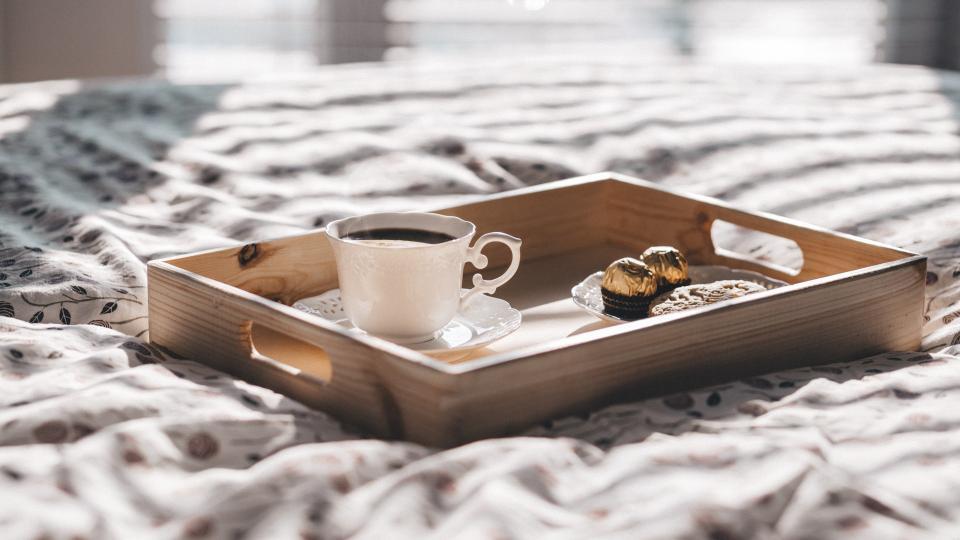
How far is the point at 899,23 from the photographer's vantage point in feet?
12.6

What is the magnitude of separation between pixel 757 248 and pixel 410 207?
1.23 feet

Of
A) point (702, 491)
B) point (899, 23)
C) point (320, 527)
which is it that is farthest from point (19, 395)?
point (899, 23)

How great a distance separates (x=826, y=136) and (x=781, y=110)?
0.59 feet

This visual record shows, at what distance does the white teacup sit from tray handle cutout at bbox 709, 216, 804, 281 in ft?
1.08

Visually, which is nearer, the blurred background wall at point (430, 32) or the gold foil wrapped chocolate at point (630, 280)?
the gold foil wrapped chocolate at point (630, 280)

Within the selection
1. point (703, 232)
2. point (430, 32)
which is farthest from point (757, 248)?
point (430, 32)

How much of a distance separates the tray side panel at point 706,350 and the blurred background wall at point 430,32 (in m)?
2.66

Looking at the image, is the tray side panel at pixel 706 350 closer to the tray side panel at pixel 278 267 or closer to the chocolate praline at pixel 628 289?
the chocolate praline at pixel 628 289

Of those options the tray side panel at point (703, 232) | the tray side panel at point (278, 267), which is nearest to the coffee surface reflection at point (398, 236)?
the tray side panel at point (278, 267)

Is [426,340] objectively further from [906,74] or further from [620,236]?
[906,74]

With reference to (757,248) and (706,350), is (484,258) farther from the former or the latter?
(757,248)

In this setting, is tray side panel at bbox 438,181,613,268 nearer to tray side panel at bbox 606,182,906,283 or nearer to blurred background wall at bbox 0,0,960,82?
tray side panel at bbox 606,182,906,283

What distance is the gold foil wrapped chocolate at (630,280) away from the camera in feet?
2.98

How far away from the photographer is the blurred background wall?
3383 mm
